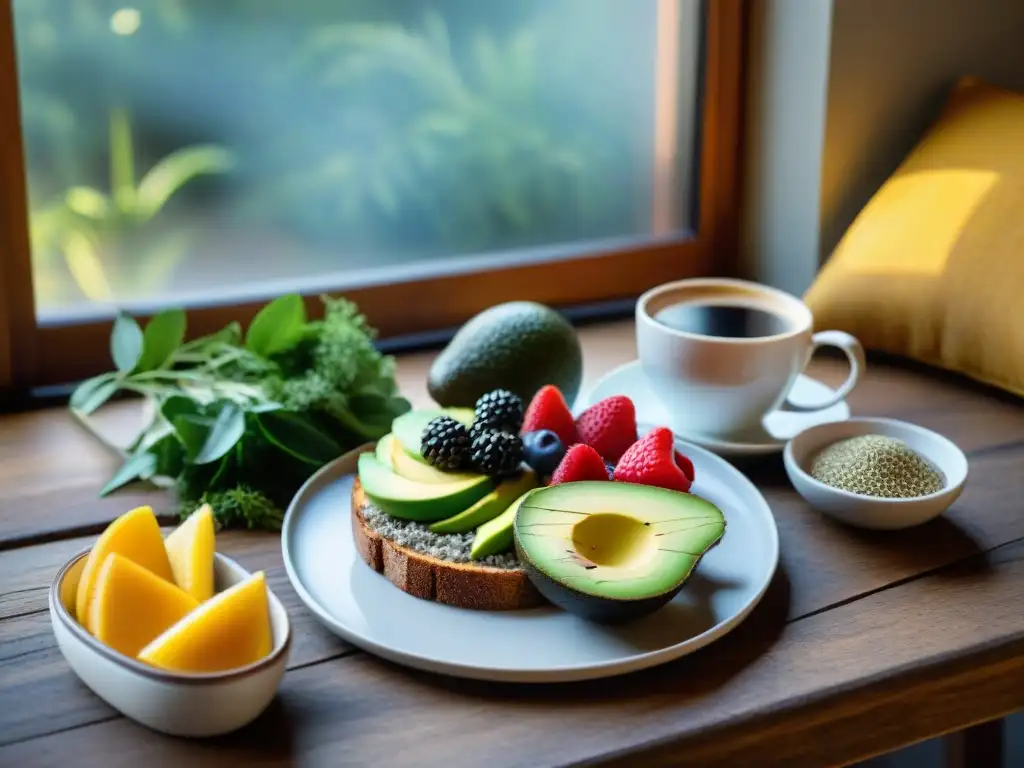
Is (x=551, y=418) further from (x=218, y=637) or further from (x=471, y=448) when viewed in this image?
(x=218, y=637)

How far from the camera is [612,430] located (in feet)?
3.25

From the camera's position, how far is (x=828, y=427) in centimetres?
105

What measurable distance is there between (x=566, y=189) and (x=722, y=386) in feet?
1.76

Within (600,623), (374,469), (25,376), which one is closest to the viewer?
(600,623)

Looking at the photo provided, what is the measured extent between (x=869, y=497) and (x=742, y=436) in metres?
0.20

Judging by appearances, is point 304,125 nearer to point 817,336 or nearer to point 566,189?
point 566,189

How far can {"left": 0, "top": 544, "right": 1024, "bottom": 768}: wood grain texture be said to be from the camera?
0.72 meters

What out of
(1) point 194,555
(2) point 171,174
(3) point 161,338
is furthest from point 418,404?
(1) point 194,555

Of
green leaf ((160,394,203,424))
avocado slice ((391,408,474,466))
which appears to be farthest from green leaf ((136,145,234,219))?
avocado slice ((391,408,474,466))

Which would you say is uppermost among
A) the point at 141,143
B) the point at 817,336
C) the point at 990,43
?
the point at 990,43

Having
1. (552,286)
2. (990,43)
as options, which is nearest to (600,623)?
(552,286)

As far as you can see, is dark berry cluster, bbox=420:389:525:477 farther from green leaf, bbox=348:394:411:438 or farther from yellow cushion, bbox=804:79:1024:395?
yellow cushion, bbox=804:79:1024:395

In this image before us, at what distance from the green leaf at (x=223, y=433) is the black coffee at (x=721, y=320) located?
41 cm

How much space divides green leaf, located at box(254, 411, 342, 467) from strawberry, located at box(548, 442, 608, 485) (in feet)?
0.84
